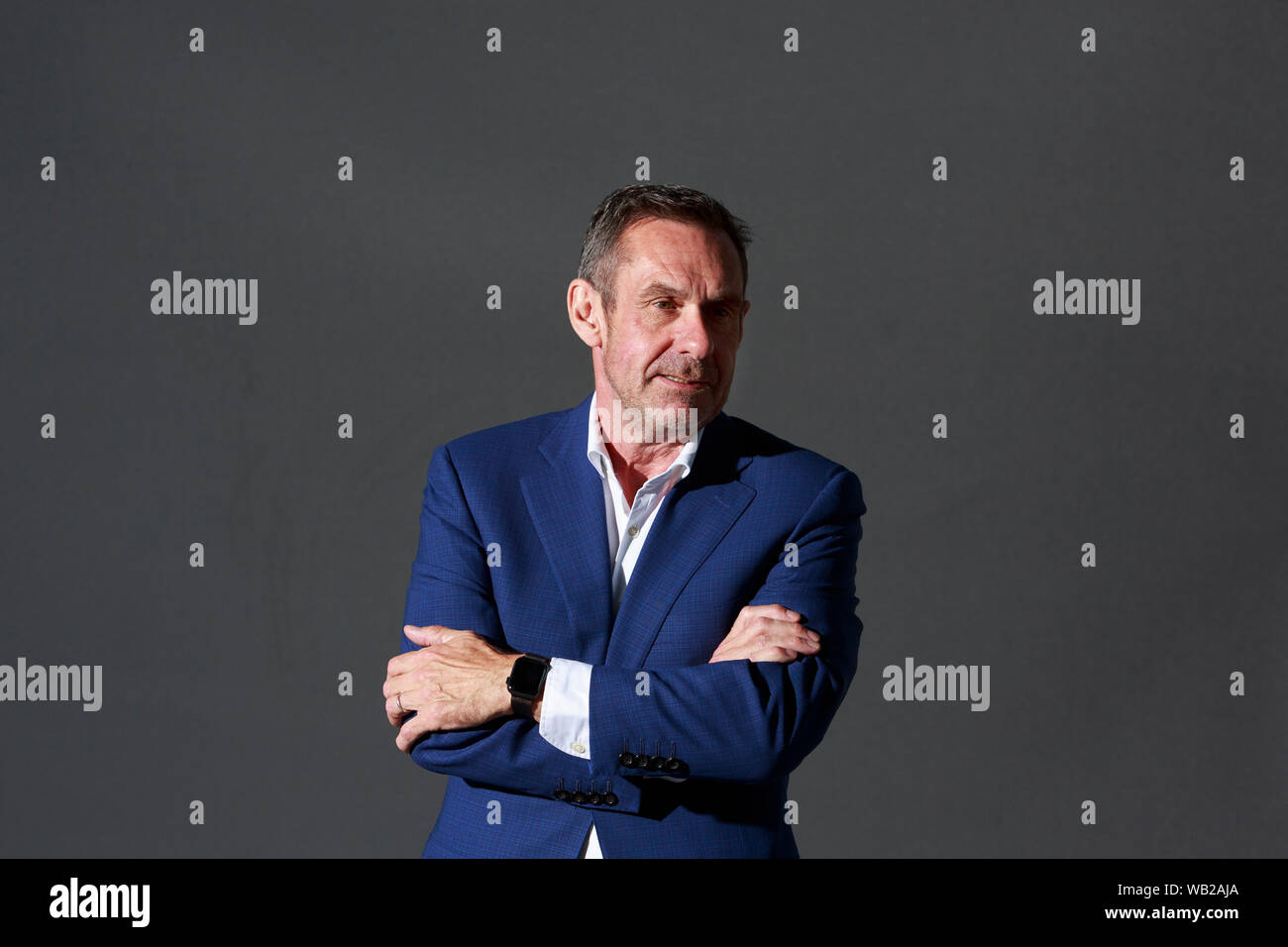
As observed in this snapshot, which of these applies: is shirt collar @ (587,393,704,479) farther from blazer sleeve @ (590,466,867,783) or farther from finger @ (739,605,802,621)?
blazer sleeve @ (590,466,867,783)

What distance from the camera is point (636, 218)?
2.82 meters

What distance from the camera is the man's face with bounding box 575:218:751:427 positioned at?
275 cm

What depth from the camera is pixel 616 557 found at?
287 centimetres

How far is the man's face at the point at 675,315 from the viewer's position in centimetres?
275

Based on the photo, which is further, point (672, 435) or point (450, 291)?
point (450, 291)

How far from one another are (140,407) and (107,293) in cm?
41

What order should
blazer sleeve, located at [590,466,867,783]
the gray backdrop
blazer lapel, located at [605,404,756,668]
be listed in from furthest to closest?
1. the gray backdrop
2. blazer lapel, located at [605,404,756,668]
3. blazer sleeve, located at [590,466,867,783]

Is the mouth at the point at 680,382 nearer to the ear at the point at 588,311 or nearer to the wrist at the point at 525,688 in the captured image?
the ear at the point at 588,311

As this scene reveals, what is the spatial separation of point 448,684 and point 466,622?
0.15 meters

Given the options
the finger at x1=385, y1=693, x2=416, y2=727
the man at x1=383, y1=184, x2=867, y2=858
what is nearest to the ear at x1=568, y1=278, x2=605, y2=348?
the man at x1=383, y1=184, x2=867, y2=858

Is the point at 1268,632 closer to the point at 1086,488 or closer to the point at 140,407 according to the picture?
the point at 1086,488

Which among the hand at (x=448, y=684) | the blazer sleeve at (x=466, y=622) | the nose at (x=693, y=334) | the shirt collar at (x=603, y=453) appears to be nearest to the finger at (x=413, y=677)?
the hand at (x=448, y=684)

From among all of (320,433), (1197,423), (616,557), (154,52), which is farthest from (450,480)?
(1197,423)

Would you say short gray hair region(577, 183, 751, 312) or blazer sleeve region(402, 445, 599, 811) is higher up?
short gray hair region(577, 183, 751, 312)
